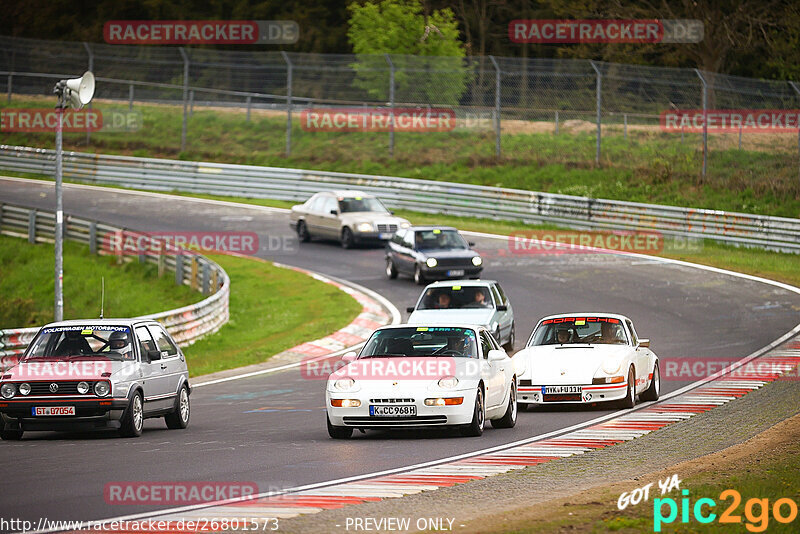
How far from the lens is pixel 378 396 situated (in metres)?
13.2

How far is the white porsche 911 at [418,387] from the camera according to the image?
520 inches

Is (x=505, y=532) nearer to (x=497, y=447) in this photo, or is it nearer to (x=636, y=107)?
(x=497, y=447)

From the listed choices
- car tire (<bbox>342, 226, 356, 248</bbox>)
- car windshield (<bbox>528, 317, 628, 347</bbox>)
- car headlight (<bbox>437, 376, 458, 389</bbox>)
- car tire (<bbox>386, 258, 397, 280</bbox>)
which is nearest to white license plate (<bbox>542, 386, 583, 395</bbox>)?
car windshield (<bbox>528, 317, 628, 347</bbox>)

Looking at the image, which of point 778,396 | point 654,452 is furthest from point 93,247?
point 654,452

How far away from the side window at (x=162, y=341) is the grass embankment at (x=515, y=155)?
23909 mm

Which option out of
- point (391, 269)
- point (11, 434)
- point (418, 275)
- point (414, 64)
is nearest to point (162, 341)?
point (11, 434)

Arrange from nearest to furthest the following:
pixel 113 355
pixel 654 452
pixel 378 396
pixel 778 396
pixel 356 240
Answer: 1. pixel 654 452
2. pixel 378 396
3. pixel 113 355
4. pixel 778 396
5. pixel 356 240

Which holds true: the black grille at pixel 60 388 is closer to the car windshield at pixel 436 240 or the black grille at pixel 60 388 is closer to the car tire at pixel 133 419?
the car tire at pixel 133 419

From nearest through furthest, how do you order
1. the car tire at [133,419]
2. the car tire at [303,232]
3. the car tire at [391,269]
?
1. the car tire at [133,419]
2. the car tire at [391,269]
3. the car tire at [303,232]

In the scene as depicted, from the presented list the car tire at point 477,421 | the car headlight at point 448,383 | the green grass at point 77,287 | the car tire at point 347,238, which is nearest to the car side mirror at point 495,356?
the car tire at point 477,421

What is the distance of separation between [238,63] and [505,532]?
3967 centimetres

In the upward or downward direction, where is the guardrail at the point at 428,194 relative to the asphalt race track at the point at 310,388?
upward

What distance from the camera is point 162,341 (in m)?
16.0

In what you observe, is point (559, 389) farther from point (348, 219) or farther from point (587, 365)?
point (348, 219)
